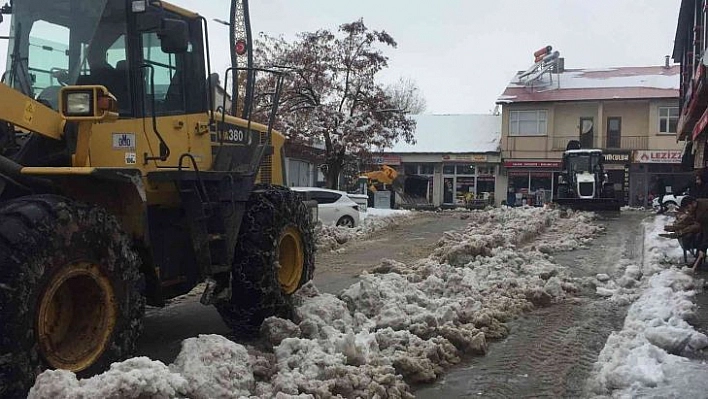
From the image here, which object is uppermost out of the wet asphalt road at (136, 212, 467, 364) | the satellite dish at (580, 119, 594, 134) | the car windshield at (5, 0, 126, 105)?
the satellite dish at (580, 119, 594, 134)

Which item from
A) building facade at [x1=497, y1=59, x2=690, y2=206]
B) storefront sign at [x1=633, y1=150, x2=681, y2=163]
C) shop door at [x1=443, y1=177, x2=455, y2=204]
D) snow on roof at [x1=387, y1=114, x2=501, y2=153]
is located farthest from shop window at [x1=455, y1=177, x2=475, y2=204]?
storefront sign at [x1=633, y1=150, x2=681, y2=163]

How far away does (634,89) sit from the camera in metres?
42.8

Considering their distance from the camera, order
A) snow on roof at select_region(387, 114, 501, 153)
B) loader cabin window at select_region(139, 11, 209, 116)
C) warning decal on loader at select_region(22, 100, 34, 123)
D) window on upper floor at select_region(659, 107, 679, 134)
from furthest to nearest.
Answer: snow on roof at select_region(387, 114, 501, 153) < window on upper floor at select_region(659, 107, 679, 134) < loader cabin window at select_region(139, 11, 209, 116) < warning decal on loader at select_region(22, 100, 34, 123)

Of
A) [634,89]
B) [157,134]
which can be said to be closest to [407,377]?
[157,134]

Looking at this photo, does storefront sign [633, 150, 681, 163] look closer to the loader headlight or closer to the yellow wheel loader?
the yellow wheel loader

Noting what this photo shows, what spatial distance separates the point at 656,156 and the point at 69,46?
135 feet

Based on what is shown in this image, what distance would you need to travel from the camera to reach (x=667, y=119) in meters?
41.6

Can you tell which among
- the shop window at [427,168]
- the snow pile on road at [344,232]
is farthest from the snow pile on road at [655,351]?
the shop window at [427,168]

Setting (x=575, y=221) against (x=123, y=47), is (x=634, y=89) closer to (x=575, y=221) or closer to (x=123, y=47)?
(x=575, y=221)

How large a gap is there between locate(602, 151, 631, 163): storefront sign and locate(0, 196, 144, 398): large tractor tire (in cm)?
4083

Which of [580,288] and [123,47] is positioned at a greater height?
[123,47]

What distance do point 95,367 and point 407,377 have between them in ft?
7.91

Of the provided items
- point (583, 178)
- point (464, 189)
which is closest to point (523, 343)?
point (583, 178)

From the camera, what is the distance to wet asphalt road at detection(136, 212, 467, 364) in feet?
22.2
